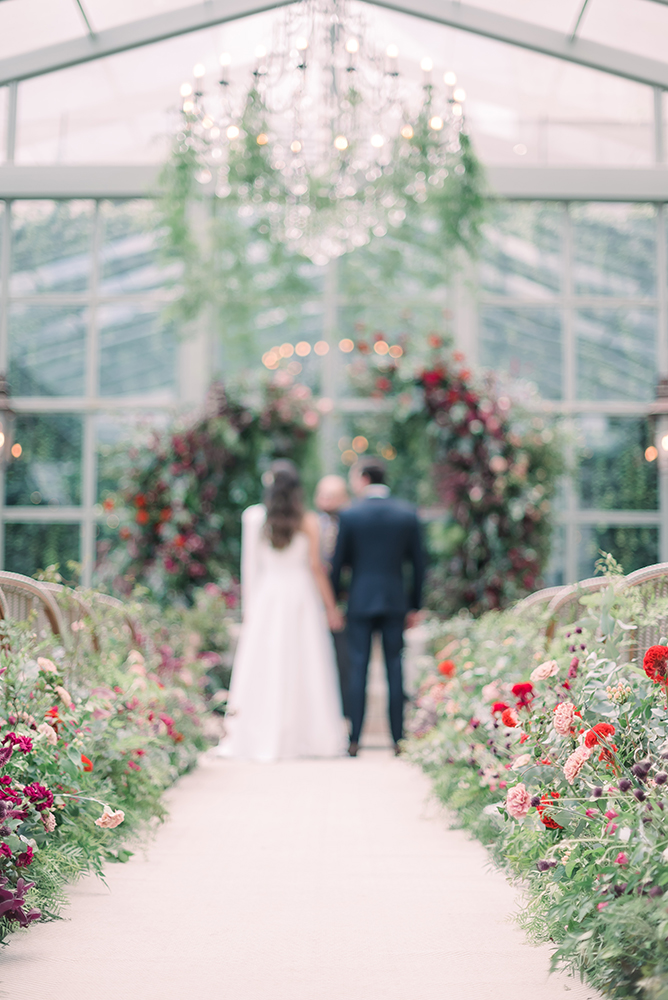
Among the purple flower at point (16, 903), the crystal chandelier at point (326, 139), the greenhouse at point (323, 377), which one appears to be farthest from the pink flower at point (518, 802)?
the crystal chandelier at point (326, 139)

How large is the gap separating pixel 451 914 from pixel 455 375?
174 inches

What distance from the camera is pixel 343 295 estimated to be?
6.95 m

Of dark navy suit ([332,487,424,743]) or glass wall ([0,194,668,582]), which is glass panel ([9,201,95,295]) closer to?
glass wall ([0,194,668,582])

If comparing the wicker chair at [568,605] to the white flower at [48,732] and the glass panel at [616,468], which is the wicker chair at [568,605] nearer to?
the white flower at [48,732]

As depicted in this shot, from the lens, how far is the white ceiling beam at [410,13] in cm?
634

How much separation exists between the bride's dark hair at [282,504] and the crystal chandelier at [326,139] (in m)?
1.50

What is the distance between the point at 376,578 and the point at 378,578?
0.01 meters

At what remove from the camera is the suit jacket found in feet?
16.7

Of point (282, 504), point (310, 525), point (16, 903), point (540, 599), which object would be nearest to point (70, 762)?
point (16, 903)

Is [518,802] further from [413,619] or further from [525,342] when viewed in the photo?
[525,342]

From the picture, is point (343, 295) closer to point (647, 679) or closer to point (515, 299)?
point (515, 299)

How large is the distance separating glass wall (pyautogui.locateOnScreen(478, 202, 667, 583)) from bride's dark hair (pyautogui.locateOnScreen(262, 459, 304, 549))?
2.38 m

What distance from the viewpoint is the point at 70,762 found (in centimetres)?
243

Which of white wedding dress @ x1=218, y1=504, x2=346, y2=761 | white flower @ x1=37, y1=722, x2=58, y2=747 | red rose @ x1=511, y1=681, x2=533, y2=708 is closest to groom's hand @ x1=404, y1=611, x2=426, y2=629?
white wedding dress @ x1=218, y1=504, x2=346, y2=761
